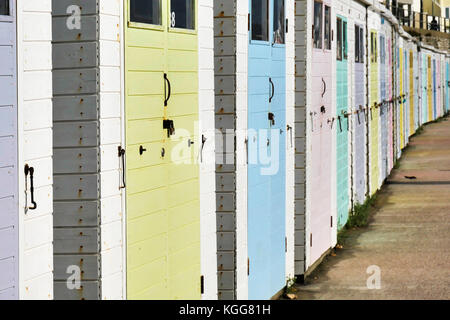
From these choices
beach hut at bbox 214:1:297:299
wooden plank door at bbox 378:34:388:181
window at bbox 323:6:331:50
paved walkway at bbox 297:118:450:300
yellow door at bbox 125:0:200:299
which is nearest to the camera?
yellow door at bbox 125:0:200:299

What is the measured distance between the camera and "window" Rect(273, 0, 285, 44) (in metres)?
9.42

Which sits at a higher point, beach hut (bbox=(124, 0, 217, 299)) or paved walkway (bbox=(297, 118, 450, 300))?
beach hut (bbox=(124, 0, 217, 299))

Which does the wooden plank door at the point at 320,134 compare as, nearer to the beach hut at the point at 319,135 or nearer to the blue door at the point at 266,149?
the beach hut at the point at 319,135

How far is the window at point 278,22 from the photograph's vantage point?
→ 9422 mm

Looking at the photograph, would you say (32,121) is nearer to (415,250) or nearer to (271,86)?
(271,86)

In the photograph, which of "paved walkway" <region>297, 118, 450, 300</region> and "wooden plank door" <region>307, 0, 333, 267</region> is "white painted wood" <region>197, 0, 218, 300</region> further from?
"wooden plank door" <region>307, 0, 333, 267</region>

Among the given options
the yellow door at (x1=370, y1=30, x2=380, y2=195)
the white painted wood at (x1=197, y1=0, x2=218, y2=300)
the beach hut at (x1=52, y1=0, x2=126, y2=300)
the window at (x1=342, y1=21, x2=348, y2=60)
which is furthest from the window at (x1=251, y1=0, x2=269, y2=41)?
the yellow door at (x1=370, y1=30, x2=380, y2=195)

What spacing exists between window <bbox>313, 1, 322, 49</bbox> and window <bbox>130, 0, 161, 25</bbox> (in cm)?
482

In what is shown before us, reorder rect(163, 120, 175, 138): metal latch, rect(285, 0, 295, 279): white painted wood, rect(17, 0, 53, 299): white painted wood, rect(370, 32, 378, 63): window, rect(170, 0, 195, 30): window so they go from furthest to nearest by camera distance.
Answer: rect(370, 32, 378, 63): window → rect(285, 0, 295, 279): white painted wood → rect(170, 0, 195, 30): window → rect(163, 120, 175, 138): metal latch → rect(17, 0, 53, 299): white painted wood

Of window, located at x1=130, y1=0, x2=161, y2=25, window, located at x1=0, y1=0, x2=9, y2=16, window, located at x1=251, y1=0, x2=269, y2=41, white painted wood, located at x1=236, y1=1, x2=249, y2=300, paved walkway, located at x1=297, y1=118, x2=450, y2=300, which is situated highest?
window, located at x1=251, y1=0, x2=269, y2=41

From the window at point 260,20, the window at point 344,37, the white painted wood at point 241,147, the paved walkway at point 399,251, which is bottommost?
the paved walkway at point 399,251

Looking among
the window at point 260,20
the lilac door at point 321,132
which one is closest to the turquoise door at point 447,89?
the lilac door at point 321,132

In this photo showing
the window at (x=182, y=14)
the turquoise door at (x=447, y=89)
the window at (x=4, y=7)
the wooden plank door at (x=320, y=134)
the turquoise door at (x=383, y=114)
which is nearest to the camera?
the window at (x=4, y=7)
